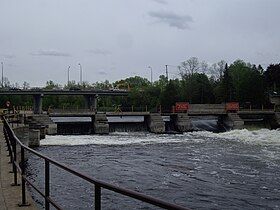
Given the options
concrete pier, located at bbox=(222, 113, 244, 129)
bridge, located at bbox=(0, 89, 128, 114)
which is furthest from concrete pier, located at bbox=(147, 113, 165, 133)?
bridge, located at bbox=(0, 89, 128, 114)

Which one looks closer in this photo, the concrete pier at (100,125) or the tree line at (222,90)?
the concrete pier at (100,125)

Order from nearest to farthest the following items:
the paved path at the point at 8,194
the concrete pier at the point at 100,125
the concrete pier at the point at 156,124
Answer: the paved path at the point at 8,194 < the concrete pier at the point at 100,125 < the concrete pier at the point at 156,124

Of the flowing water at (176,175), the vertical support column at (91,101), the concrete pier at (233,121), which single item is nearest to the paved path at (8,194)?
the flowing water at (176,175)

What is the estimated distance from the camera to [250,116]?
259 ft

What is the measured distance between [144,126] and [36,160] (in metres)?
38.8

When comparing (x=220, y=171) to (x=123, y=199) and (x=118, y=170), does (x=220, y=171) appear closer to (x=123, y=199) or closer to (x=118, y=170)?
(x=118, y=170)

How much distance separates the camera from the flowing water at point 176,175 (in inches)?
669

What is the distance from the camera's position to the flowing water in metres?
17.0

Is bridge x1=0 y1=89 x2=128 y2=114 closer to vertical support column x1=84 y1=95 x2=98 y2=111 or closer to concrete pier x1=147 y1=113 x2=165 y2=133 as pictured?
vertical support column x1=84 y1=95 x2=98 y2=111

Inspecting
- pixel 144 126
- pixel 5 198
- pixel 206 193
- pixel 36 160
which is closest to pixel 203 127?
pixel 144 126

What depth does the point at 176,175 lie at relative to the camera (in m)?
23.4

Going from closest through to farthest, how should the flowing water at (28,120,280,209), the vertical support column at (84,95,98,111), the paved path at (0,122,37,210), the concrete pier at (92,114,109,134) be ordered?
the paved path at (0,122,37,210)
the flowing water at (28,120,280,209)
the concrete pier at (92,114,109,134)
the vertical support column at (84,95,98,111)

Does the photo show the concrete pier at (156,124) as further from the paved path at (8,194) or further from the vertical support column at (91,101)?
the paved path at (8,194)

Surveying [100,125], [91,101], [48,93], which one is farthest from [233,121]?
[48,93]
